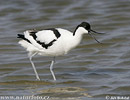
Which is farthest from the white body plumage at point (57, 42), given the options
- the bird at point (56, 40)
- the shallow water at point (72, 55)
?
the shallow water at point (72, 55)

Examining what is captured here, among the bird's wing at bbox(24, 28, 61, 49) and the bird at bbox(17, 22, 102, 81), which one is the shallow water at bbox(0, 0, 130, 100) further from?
the bird's wing at bbox(24, 28, 61, 49)

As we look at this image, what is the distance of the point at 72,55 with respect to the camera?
11664 mm

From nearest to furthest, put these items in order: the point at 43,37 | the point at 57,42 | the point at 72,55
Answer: the point at 57,42 < the point at 43,37 < the point at 72,55

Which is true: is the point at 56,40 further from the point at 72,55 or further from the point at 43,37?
the point at 72,55

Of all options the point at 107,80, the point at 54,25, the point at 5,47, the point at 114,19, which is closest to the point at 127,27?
the point at 114,19

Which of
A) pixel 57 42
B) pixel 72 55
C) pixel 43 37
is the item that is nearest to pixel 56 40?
pixel 57 42

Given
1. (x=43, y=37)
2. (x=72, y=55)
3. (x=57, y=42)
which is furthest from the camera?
(x=72, y=55)

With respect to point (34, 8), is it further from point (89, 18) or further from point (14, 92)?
point (14, 92)

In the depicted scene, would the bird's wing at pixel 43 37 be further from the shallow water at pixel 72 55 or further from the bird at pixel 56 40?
the shallow water at pixel 72 55

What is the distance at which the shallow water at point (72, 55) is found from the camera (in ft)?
29.0

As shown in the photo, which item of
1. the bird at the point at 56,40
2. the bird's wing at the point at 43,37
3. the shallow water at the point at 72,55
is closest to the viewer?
the shallow water at the point at 72,55

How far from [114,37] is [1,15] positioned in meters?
4.83

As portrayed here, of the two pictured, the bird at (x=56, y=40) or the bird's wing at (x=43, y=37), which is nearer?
the bird at (x=56, y=40)

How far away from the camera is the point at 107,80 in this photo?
30.6ft
